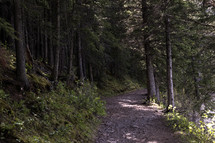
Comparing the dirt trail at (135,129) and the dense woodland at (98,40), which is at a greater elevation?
the dense woodland at (98,40)

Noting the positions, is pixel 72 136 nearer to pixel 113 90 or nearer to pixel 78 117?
pixel 78 117

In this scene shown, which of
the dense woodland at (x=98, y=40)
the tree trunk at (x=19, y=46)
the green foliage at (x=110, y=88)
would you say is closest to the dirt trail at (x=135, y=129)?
the dense woodland at (x=98, y=40)

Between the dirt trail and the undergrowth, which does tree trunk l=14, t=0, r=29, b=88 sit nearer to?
the undergrowth

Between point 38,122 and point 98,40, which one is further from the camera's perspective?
point 98,40

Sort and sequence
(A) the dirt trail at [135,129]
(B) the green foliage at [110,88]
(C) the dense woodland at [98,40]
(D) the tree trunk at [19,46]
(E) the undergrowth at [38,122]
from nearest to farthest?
(E) the undergrowth at [38,122] < (D) the tree trunk at [19,46] < (C) the dense woodland at [98,40] < (A) the dirt trail at [135,129] < (B) the green foliage at [110,88]

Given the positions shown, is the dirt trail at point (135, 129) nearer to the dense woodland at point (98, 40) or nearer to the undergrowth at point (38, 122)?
the undergrowth at point (38, 122)

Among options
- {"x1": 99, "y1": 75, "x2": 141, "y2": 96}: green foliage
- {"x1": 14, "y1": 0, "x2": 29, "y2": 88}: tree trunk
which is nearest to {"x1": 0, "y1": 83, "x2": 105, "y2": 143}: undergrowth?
{"x1": 14, "y1": 0, "x2": 29, "y2": 88}: tree trunk

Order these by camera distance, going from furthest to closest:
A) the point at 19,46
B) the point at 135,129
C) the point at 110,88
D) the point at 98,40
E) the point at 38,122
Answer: the point at 110,88 → the point at 98,40 → the point at 135,129 → the point at 19,46 → the point at 38,122

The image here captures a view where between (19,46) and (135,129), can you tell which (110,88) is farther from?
(19,46)

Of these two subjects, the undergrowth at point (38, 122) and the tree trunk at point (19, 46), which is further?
the tree trunk at point (19, 46)

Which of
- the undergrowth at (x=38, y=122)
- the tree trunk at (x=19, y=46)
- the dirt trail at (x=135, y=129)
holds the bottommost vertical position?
the dirt trail at (x=135, y=129)

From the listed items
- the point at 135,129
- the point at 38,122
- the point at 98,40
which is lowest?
the point at 135,129

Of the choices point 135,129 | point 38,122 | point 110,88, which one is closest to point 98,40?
point 135,129

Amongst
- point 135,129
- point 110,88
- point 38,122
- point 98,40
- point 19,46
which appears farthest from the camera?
point 110,88
